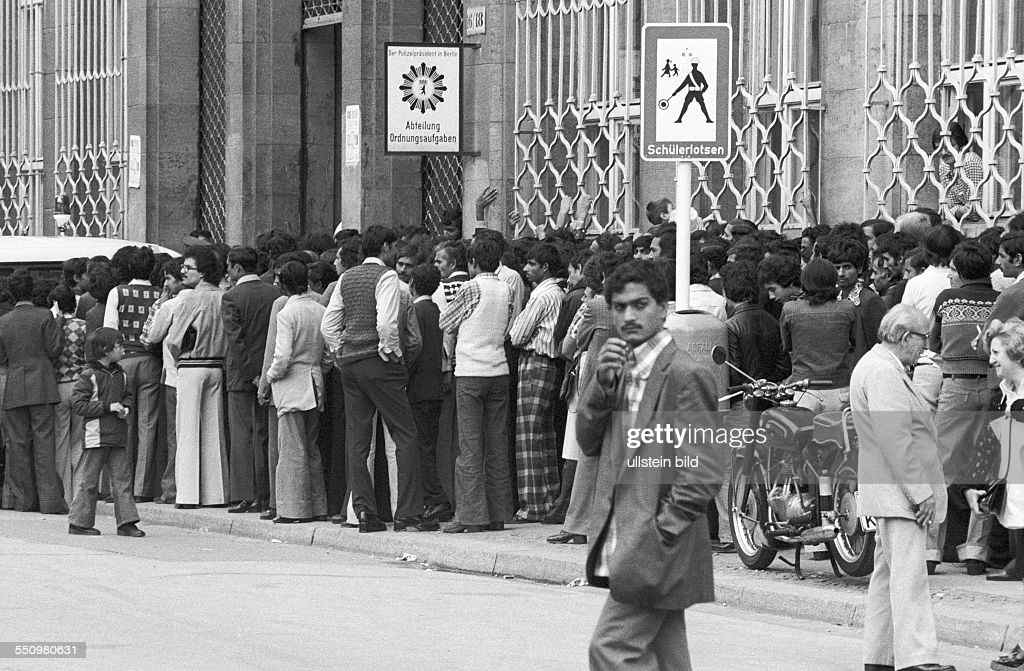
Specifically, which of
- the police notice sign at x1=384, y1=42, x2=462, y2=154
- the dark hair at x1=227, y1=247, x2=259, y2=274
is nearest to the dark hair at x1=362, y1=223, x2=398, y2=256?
the dark hair at x1=227, y1=247, x2=259, y2=274

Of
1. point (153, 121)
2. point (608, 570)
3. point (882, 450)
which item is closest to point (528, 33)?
point (153, 121)

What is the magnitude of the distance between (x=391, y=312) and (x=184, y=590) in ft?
10.6

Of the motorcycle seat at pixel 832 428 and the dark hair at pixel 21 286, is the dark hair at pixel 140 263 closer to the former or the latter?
the dark hair at pixel 21 286

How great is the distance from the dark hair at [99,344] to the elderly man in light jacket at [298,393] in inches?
45.1

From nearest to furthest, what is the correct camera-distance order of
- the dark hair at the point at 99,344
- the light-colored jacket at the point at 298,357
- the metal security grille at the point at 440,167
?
the dark hair at the point at 99,344 < the light-colored jacket at the point at 298,357 < the metal security grille at the point at 440,167

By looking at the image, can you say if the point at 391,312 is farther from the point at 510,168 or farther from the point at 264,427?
the point at 510,168

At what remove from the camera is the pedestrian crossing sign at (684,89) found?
482 inches

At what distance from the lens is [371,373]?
14.1 metres

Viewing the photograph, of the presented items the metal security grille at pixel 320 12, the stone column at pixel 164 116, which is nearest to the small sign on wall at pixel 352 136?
the metal security grille at pixel 320 12

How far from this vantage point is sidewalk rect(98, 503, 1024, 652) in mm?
10430

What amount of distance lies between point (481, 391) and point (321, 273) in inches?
71.5

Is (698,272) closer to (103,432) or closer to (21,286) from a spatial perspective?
(103,432)

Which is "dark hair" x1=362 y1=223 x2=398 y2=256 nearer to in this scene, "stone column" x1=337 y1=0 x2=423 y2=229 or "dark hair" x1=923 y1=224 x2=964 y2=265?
"dark hair" x1=923 y1=224 x2=964 y2=265

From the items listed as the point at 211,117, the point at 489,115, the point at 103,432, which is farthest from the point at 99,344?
the point at 211,117
